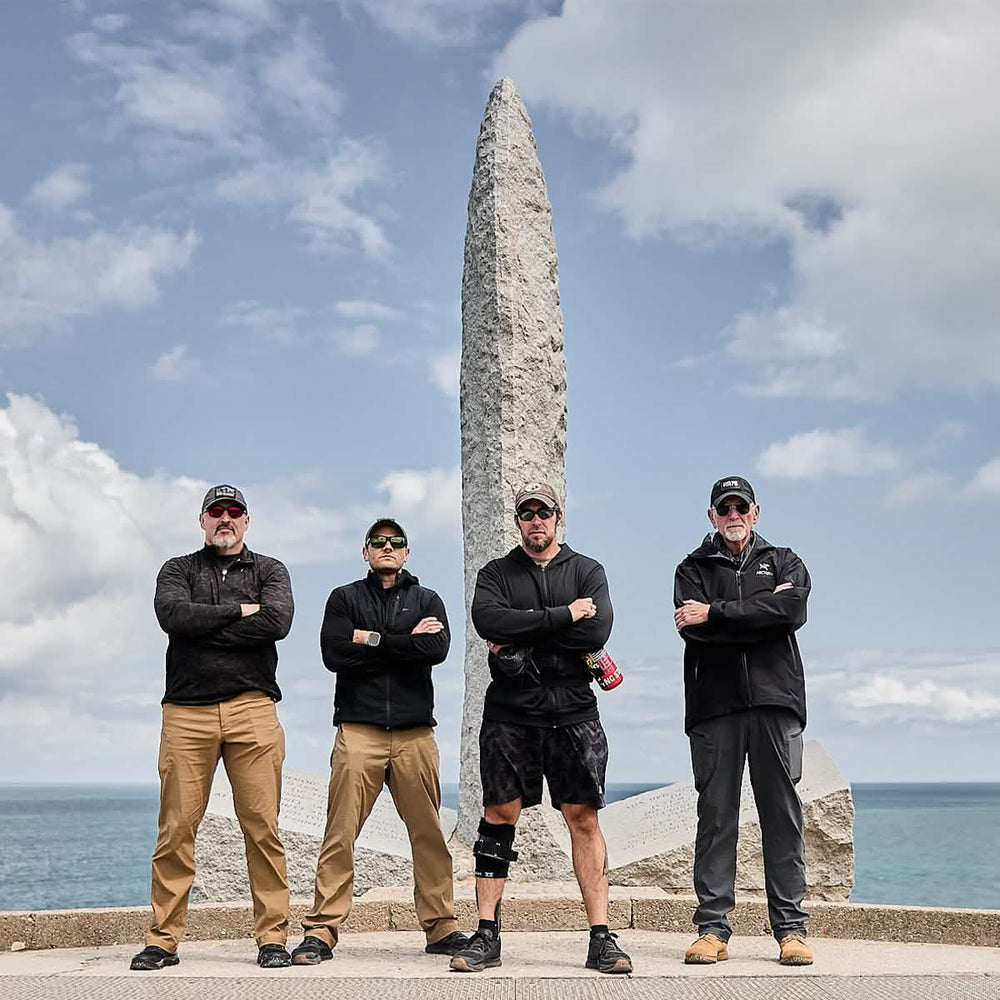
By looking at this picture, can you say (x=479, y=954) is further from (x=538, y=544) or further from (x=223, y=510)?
(x=223, y=510)

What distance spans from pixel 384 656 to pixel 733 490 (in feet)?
5.16

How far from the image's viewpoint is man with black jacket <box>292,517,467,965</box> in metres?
5.05

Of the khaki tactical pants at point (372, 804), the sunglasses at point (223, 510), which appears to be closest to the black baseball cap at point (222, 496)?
the sunglasses at point (223, 510)

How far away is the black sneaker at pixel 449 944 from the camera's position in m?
5.06

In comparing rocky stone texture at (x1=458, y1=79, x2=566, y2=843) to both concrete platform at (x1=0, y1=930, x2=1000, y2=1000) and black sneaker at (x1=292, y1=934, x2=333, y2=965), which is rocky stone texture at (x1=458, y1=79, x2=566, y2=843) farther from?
black sneaker at (x1=292, y1=934, x2=333, y2=965)

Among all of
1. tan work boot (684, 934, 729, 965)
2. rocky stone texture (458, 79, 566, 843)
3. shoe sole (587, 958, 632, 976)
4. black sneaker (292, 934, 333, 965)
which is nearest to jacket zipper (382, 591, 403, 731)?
black sneaker (292, 934, 333, 965)

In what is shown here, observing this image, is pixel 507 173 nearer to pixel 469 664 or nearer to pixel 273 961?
pixel 469 664

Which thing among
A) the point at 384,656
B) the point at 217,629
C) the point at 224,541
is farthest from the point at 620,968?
the point at 224,541

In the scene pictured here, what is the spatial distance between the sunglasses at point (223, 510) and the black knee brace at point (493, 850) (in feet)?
5.29

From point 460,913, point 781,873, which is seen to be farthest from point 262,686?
point 781,873

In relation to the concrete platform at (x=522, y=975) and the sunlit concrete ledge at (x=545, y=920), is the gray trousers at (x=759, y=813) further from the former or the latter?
the sunlit concrete ledge at (x=545, y=920)

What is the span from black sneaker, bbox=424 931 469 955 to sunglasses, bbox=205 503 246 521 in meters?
1.93

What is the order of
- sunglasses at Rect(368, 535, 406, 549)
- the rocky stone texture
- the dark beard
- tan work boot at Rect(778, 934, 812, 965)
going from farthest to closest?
the rocky stone texture → sunglasses at Rect(368, 535, 406, 549) → the dark beard → tan work boot at Rect(778, 934, 812, 965)

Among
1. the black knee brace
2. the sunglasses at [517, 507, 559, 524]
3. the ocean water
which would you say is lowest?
the ocean water
